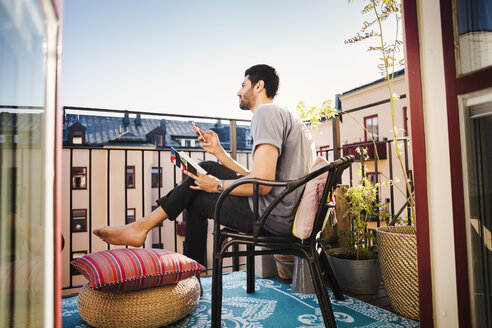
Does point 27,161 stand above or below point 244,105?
below

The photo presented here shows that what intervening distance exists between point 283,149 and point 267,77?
543 mm

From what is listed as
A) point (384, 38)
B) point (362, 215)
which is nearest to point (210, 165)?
point (362, 215)

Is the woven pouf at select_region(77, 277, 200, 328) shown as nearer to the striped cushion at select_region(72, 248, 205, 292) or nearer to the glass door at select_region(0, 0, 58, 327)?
the striped cushion at select_region(72, 248, 205, 292)

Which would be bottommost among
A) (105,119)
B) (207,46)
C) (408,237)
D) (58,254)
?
(408,237)

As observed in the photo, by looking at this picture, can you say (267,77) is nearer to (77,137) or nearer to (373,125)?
(373,125)

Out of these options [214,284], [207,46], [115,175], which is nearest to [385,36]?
[214,284]

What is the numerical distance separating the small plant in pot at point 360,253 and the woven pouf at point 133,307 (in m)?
1.06

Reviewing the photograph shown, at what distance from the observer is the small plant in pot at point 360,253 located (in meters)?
1.89

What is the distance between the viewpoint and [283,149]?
1.48m

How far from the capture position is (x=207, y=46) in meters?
4.95

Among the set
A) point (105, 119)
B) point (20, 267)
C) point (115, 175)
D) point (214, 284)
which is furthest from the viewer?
point (105, 119)

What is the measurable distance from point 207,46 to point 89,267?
430 centimetres

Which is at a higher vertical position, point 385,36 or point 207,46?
point 207,46

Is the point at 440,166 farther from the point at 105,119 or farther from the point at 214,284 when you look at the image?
the point at 105,119
